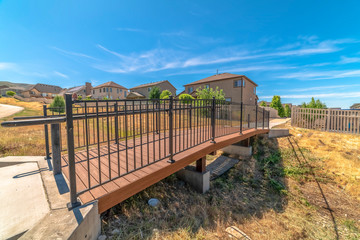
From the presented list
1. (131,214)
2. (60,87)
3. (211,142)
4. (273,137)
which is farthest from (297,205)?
(60,87)

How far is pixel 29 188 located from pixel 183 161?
2535 mm

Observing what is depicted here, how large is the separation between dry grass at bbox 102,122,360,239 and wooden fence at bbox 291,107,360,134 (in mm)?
2319

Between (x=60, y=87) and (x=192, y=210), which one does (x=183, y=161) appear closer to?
(x=192, y=210)

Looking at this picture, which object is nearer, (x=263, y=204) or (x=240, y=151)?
(x=263, y=204)

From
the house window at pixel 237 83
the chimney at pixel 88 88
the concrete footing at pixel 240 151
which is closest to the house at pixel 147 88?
the house window at pixel 237 83

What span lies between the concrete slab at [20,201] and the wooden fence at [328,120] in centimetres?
1258

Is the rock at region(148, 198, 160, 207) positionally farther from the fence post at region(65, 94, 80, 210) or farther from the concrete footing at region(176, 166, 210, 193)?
the fence post at region(65, 94, 80, 210)

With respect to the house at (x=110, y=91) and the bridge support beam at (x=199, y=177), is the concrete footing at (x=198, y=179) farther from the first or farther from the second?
the house at (x=110, y=91)

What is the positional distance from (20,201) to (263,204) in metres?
4.96

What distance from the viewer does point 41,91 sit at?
157ft

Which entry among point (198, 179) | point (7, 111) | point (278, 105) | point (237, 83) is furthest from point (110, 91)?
point (198, 179)

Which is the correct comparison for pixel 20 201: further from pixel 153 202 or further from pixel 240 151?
pixel 240 151

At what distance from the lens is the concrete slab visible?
1606 mm

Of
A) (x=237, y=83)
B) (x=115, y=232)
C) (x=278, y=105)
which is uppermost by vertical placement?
(x=237, y=83)
